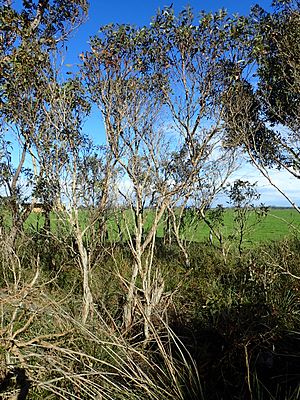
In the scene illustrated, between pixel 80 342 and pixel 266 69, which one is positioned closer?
pixel 80 342

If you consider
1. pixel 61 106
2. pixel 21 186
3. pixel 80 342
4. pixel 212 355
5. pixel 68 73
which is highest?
pixel 68 73

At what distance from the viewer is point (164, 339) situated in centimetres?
483

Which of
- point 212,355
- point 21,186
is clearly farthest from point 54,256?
point 212,355

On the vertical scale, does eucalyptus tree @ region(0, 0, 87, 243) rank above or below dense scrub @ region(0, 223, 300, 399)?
above

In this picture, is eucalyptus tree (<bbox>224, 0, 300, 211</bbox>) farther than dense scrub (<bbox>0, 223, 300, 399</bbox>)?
Yes

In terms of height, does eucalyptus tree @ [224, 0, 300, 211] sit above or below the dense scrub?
above

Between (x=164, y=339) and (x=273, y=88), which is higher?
(x=273, y=88)

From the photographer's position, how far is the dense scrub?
102 inches

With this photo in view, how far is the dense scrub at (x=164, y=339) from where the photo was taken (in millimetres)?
2600

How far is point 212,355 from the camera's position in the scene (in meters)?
4.41

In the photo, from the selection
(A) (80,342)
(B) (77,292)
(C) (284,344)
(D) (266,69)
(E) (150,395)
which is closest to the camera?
(E) (150,395)

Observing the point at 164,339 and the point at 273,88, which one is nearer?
the point at 164,339

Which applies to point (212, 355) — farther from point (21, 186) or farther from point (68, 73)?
point (21, 186)

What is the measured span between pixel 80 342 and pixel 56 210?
2.70 meters
